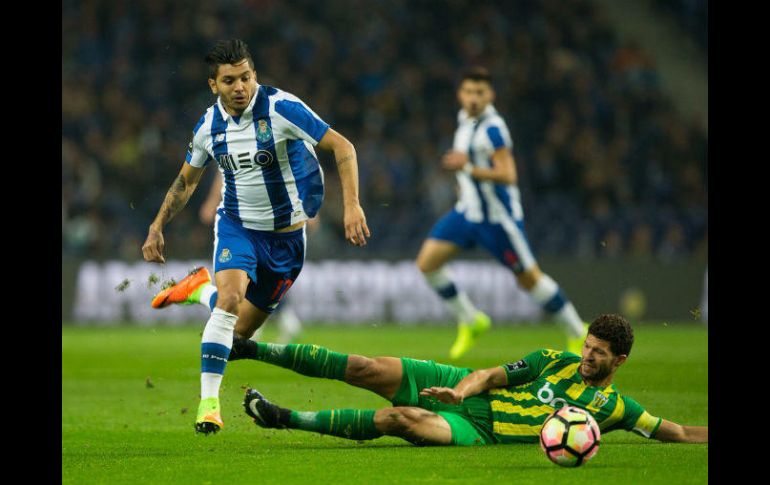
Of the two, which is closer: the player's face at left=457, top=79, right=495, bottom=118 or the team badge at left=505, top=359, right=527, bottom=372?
the team badge at left=505, top=359, right=527, bottom=372

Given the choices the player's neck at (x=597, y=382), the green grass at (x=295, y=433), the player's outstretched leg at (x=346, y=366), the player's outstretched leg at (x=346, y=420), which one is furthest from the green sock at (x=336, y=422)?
the player's neck at (x=597, y=382)

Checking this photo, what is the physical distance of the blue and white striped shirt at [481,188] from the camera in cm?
1134

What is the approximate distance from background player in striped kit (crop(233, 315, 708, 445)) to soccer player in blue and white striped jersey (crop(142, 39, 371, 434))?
52 centimetres

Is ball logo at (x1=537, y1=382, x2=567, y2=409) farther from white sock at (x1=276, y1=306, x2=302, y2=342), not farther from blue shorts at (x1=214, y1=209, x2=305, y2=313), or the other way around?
white sock at (x1=276, y1=306, x2=302, y2=342)

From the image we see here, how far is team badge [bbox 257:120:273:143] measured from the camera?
7223 mm

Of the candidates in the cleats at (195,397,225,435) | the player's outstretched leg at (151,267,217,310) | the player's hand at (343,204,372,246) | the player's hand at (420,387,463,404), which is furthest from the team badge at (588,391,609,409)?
the player's outstretched leg at (151,267,217,310)

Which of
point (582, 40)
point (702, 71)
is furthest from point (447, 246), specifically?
point (702, 71)

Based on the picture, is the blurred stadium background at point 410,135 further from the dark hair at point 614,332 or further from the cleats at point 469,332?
the dark hair at point 614,332

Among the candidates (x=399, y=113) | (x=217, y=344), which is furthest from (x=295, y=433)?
(x=399, y=113)

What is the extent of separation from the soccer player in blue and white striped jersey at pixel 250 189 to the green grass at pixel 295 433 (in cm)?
63

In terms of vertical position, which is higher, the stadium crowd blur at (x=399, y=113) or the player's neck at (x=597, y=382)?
the stadium crowd blur at (x=399, y=113)

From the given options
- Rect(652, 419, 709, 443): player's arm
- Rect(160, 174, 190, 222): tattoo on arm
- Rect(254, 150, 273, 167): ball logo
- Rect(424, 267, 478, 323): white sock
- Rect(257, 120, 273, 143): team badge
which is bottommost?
Rect(652, 419, 709, 443): player's arm

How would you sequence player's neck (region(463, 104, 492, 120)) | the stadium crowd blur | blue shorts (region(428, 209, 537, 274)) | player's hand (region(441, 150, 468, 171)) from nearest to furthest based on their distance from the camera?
player's hand (region(441, 150, 468, 171)) → blue shorts (region(428, 209, 537, 274)) → player's neck (region(463, 104, 492, 120)) → the stadium crowd blur

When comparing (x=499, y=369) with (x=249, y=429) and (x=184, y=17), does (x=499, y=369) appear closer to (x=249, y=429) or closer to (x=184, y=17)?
→ (x=249, y=429)
